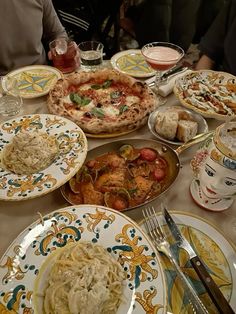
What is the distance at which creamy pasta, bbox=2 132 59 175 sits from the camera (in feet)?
A: 3.85

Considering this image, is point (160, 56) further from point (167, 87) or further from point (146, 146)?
A: point (146, 146)

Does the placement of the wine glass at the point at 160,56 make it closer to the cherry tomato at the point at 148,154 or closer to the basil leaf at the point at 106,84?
the basil leaf at the point at 106,84

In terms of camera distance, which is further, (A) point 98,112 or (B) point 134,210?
(A) point 98,112

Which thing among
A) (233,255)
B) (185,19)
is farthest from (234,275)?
(185,19)

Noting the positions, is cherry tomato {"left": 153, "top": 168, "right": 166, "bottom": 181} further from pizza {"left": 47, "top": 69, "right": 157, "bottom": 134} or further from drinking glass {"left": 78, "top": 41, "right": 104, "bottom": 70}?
drinking glass {"left": 78, "top": 41, "right": 104, "bottom": 70}

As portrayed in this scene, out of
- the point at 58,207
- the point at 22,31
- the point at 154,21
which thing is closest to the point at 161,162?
the point at 58,207

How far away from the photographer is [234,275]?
903mm

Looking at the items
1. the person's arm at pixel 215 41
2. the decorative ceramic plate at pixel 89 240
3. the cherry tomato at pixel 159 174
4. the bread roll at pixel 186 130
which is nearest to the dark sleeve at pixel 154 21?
the person's arm at pixel 215 41

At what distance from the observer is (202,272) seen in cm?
87

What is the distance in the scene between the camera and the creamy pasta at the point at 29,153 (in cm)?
117

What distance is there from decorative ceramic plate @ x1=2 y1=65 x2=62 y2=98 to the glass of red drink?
6 cm

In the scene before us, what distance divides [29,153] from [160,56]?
882 millimetres

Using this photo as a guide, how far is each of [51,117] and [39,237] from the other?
0.59 meters

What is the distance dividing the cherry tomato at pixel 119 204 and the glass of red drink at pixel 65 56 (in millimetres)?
990
